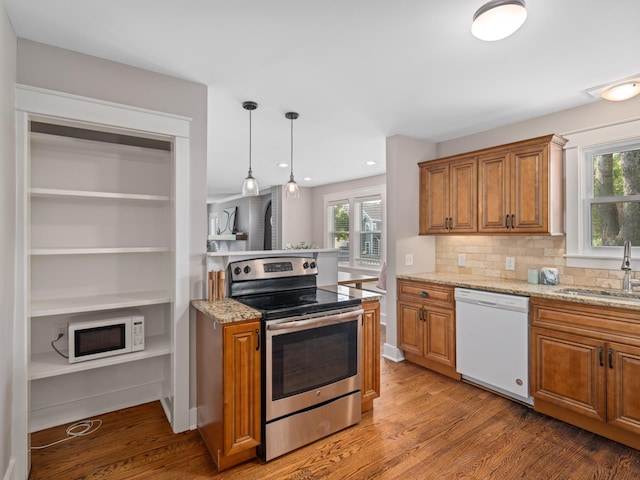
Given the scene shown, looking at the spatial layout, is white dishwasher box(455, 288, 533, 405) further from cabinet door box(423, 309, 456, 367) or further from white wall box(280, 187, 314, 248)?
white wall box(280, 187, 314, 248)

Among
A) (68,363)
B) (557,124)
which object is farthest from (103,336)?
(557,124)

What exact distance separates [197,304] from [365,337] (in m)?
1.22

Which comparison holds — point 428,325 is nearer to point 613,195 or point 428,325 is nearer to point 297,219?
point 613,195

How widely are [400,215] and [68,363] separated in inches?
120

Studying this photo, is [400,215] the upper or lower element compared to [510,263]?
upper

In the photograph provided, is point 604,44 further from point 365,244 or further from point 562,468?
point 365,244

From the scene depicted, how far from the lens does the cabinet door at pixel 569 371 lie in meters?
2.30

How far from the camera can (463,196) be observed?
3.45 metres

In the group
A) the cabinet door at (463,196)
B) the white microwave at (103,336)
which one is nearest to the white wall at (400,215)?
the cabinet door at (463,196)

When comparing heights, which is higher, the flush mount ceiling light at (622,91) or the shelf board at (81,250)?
the flush mount ceiling light at (622,91)

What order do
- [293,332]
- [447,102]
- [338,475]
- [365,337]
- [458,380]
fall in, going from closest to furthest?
1. [338,475]
2. [293,332]
3. [365,337]
4. [447,102]
5. [458,380]

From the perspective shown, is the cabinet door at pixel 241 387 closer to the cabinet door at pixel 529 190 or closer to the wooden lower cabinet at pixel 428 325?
the wooden lower cabinet at pixel 428 325

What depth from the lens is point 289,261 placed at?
273 cm

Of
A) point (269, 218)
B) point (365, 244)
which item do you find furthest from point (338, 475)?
point (269, 218)
